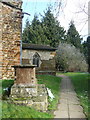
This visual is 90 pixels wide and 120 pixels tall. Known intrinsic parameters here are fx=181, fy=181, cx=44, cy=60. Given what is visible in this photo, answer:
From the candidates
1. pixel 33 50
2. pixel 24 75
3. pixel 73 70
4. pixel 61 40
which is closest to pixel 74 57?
pixel 73 70

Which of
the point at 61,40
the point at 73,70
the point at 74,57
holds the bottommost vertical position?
the point at 73,70

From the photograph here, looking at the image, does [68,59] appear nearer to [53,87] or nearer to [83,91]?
[53,87]

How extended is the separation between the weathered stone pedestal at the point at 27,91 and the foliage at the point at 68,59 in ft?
113

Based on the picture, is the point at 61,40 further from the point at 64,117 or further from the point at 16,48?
the point at 64,117

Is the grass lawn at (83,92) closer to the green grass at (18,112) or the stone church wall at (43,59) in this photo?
the green grass at (18,112)

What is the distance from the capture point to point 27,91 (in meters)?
7.12

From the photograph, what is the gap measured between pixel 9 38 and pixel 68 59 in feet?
104

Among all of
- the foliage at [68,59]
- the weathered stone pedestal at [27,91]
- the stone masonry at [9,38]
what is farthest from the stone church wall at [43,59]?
the foliage at [68,59]

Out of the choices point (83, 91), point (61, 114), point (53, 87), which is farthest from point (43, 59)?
point (61, 114)

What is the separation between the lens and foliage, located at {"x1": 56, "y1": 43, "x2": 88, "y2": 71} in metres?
41.9

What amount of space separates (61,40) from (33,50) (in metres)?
26.4

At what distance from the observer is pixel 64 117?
636 cm

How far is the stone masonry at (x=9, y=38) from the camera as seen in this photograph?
1307cm

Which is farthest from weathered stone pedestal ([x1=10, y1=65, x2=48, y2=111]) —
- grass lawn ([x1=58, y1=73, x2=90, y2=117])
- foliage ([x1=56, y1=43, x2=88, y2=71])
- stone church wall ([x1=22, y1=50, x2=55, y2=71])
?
foliage ([x1=56, y1=43, x2=88, y2=71])
